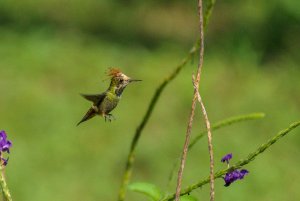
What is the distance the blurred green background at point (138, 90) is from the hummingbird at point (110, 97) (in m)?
5.18

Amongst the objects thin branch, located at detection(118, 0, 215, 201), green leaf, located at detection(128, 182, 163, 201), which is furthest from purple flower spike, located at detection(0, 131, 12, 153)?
green leaf, located at detection(128, 182, 163, 201)

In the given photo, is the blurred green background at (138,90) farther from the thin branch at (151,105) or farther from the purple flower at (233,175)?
the purple flower at (233,175)

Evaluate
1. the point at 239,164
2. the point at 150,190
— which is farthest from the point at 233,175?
the point at 150,190

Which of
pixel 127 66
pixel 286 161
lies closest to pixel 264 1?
pixel 127 66

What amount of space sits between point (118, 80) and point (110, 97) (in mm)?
22

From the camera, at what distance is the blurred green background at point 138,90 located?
668 cm

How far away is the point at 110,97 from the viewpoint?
32.7 inches

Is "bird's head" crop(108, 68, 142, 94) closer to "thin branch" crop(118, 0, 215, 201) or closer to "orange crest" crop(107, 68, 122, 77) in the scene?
"orange crest" crop(107, 68, 122, 77)

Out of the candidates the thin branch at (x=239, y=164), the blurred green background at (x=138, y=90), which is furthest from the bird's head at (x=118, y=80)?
the blurred green background at (x=138, y=90)

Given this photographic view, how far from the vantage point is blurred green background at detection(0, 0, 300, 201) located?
6.68 meters

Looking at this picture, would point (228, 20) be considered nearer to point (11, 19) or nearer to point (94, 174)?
point (11, 19)

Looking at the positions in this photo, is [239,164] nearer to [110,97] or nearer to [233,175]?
[233,175]

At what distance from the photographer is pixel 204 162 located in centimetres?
695

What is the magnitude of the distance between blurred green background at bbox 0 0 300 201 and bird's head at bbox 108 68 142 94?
518 cm
